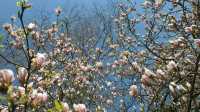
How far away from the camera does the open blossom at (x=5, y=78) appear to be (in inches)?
122

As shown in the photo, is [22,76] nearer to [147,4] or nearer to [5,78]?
[5,78]

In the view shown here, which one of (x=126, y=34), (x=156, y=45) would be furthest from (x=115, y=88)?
(x=156, y=45)

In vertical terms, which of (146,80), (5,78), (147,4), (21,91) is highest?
(147,4)

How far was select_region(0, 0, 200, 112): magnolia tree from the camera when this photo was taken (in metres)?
3.64

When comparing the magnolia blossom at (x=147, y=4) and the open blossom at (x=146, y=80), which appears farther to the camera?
the magnolia blossom at (x=147, y=4)

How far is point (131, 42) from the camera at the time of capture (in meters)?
13.4

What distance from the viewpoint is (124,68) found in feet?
46.5

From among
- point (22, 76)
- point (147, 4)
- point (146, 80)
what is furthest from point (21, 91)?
point (147, 4)

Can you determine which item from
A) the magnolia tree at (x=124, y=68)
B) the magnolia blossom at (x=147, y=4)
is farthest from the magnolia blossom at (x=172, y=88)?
the magnolia blossom at (x=147, y=4)

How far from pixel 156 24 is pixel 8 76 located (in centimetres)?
928

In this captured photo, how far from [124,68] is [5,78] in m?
11.1

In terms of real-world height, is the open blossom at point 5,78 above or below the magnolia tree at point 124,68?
above

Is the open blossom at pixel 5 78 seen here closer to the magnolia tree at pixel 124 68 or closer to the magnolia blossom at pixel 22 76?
the magnolia tree at pixel 124 68

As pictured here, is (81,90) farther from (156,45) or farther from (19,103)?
(19,103)
